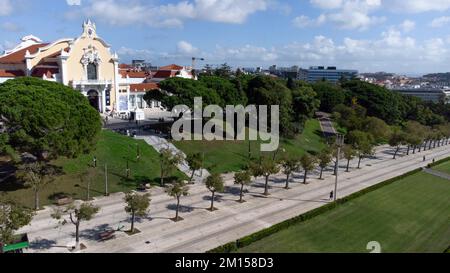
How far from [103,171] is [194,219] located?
15164 millimetres

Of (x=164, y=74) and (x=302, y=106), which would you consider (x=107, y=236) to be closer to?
(x=302, y=106)

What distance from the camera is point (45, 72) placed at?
73.4m

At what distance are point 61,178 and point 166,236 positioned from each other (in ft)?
55.5

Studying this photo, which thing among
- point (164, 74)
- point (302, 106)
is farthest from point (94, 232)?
point (164, 74)

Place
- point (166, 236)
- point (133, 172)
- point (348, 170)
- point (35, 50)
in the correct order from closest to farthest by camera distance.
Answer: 1. point (166, 236)
2. point (133, 172)
3. point (348, 170)
4. point (35, 50)

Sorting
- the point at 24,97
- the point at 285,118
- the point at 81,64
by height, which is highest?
the point at 81,64

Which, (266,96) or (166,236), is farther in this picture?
(266,96)

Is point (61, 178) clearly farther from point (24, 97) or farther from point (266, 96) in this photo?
point (266, 96)

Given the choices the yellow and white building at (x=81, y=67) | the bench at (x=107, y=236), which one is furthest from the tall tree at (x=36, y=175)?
the yellow and white building at (x=81, y=67)

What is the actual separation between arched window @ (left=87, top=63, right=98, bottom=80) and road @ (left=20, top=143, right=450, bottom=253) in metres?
41.8

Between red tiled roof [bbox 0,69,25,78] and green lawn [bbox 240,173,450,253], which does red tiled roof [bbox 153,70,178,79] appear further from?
green lawn [bbox 240,173,450,253]

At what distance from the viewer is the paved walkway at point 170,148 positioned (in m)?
50.5

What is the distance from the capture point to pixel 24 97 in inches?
1524
